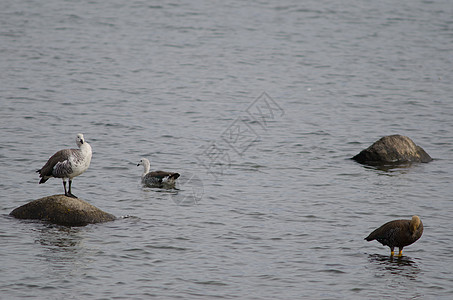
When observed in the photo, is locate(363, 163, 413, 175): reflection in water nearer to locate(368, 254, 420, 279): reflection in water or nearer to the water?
the water

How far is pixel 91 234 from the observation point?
1370 centimetres

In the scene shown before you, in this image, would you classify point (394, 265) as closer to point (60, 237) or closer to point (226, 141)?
point (60, 237)

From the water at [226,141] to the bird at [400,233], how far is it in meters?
0.37

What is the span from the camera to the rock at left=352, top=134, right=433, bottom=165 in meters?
20.0

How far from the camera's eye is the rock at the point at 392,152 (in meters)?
20.0

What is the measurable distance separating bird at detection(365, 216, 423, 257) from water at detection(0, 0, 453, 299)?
37 cm

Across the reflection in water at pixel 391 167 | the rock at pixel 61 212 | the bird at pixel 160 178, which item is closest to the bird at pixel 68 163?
the rock at pixel 61 212

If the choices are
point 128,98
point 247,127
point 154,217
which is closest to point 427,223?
point 154,217

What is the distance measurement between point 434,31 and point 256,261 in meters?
31.8

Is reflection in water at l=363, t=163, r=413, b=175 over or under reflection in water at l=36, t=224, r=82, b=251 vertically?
over

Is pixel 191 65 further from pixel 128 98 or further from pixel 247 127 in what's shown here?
pixel 247 127

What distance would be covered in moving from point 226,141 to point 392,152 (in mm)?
5859

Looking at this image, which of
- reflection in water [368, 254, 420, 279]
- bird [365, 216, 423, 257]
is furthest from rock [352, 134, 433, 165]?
reflection in water [368, 254, 420, 279]

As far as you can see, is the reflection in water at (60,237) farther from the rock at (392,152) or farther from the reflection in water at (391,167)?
the rock at (392,152)
